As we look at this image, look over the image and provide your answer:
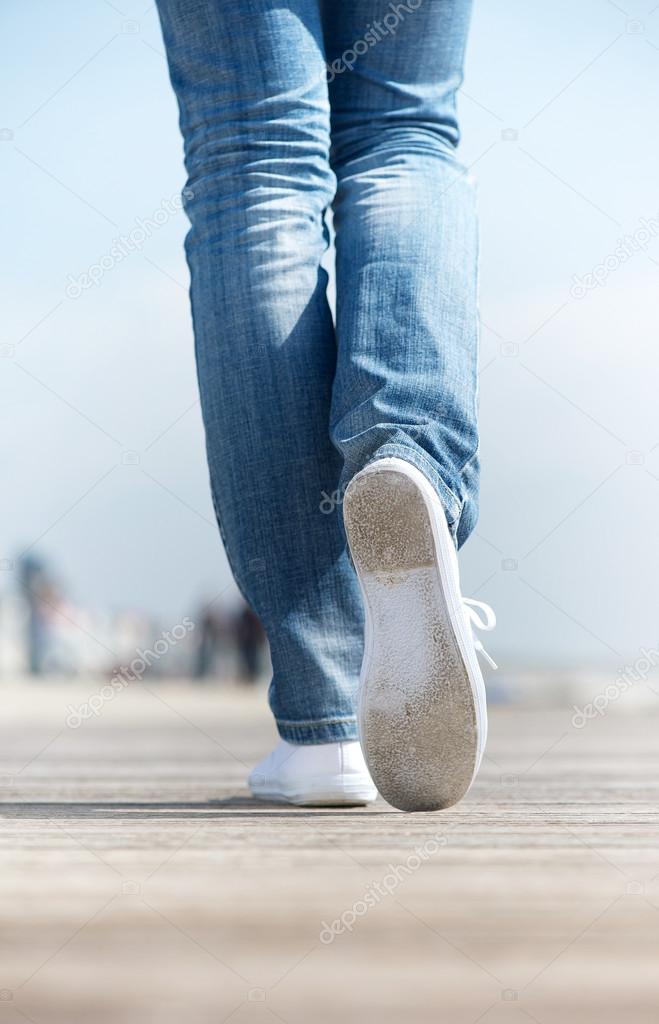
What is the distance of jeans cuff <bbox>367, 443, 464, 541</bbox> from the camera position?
88cm

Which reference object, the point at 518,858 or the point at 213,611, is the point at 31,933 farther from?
the point at 213,611

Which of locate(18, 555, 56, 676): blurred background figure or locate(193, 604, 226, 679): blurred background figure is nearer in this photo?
locate(18, 555, 56, 676): blurred background figure

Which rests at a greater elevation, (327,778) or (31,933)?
(31,933)

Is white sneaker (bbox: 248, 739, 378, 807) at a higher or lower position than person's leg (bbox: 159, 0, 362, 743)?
lower

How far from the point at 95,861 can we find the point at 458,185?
27.1 inches

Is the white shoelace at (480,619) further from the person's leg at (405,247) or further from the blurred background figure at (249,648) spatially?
the blurred background figure at (249,648)

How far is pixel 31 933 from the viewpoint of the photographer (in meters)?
0.45

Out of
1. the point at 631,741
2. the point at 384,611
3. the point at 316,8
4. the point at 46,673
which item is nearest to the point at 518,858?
the point at 384,611

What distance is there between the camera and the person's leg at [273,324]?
3.31 feet

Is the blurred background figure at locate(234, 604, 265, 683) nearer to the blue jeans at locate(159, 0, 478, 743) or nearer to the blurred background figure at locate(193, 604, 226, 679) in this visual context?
the blurred background figure at locate(193, 604, 226, 679)

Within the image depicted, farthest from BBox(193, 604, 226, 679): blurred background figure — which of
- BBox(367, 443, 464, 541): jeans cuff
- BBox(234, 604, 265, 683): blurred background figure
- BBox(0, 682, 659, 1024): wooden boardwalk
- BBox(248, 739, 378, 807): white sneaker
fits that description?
BBox(0, 682, 659, 1024): wooden boardwalk

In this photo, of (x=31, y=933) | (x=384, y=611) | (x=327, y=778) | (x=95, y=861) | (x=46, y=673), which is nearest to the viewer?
(x=31, y=933)

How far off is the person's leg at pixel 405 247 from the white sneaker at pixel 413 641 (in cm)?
4

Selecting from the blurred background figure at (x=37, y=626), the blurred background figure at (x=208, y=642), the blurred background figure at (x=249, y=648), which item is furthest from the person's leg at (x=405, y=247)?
the blurred background figure at (x=208, y=642)
